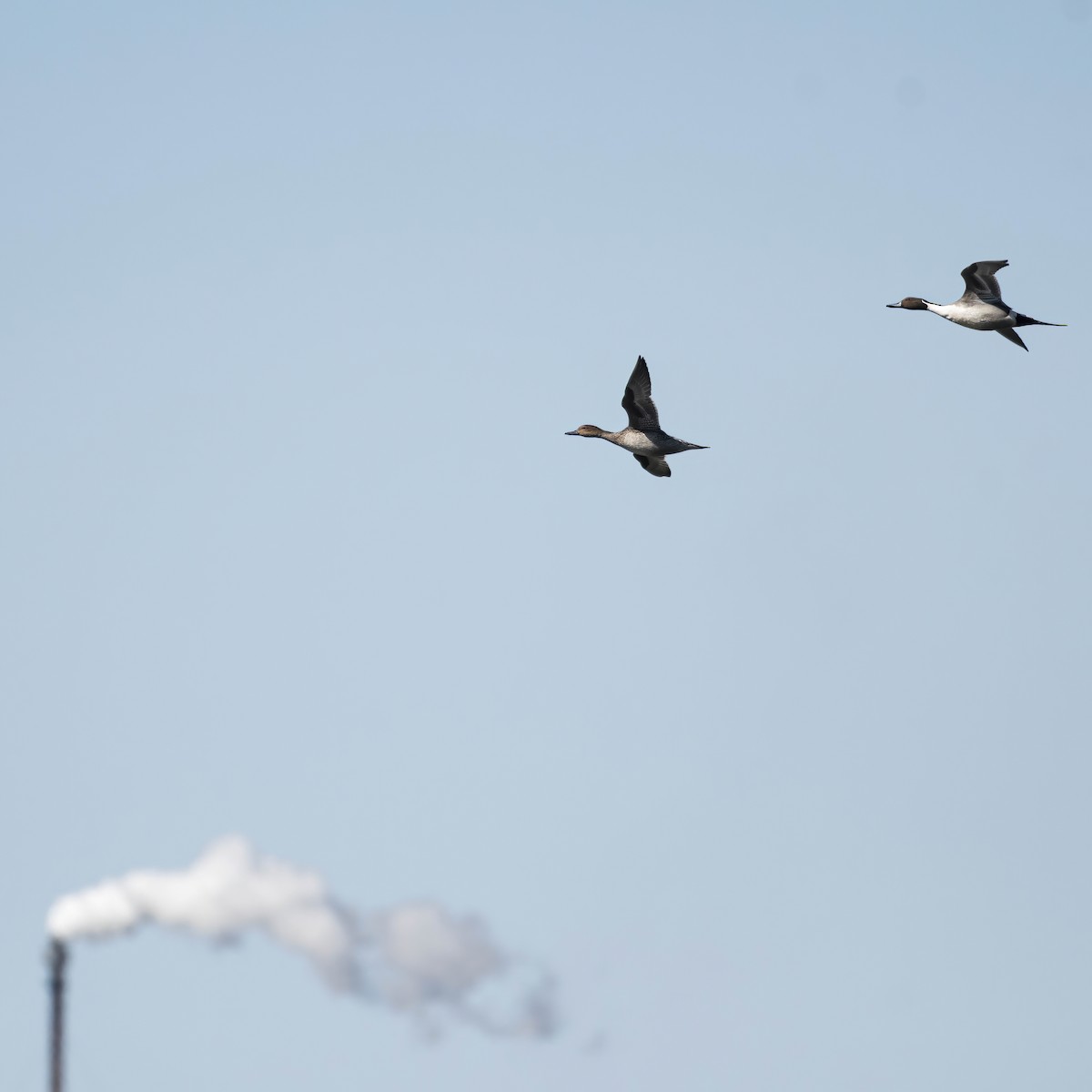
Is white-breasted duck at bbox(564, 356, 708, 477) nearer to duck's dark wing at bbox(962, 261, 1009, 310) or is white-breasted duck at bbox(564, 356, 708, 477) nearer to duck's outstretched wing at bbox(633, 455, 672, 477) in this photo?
duck's outstretched wing at bbox(633, 455, 672, 477)

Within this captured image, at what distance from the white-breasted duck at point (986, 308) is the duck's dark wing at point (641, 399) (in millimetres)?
11307

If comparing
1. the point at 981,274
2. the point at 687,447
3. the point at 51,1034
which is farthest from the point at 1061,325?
the point at 51,1034

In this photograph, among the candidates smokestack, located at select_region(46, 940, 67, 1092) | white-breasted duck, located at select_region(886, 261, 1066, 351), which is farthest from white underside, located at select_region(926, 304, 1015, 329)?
smokestack, located at select_region(46, 940, 67, 1092)

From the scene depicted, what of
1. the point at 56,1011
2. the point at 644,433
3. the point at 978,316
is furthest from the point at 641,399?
the point at 56,1011

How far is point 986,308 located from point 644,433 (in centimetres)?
1328

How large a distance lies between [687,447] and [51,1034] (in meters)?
50.2

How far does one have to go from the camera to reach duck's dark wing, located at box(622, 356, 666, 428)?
10862 cm

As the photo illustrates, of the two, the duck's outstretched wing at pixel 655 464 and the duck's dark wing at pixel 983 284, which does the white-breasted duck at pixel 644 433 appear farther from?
the duck's dark wing at pixel 983 284

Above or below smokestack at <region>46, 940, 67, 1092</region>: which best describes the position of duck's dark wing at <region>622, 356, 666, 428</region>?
above

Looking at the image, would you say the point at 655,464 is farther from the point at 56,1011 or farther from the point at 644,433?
the point at 56,1011

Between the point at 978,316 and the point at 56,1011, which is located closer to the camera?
the point at 978,316

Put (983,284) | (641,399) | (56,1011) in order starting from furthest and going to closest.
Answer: (56,1011)
(641,399)
(983,284)

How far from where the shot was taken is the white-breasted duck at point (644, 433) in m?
109

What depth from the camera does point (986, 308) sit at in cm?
10469
